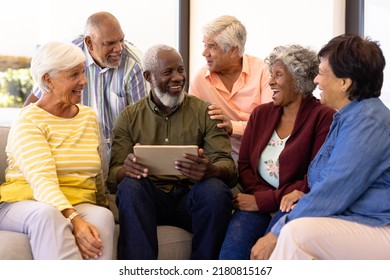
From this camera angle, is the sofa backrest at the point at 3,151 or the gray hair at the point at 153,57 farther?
the gray hair at the point at 153,57

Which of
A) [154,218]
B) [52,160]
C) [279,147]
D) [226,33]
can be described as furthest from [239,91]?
[52,160]

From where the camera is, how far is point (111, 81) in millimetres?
3633

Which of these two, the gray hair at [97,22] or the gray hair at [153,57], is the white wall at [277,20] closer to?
the gray hair at [97,22]

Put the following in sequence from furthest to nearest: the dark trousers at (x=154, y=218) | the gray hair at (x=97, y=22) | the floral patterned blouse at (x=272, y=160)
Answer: the gray hair at (x=97, y=22) → the floral patterned blouse at (x=272, y=160) → the dark trousers at (x=154, y=218)

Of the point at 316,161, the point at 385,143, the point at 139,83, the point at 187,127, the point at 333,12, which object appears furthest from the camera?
the point at 333,12

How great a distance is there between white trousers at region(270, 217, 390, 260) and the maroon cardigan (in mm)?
510

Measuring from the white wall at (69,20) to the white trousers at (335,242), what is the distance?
3.06 meters

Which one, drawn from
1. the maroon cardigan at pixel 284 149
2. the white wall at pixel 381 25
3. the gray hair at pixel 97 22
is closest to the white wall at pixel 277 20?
the white wall at pixel 381 25

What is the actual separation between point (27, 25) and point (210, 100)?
2010mm

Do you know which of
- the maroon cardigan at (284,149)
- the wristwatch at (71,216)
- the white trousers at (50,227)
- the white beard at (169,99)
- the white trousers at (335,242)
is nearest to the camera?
the white trousers at (335,242)

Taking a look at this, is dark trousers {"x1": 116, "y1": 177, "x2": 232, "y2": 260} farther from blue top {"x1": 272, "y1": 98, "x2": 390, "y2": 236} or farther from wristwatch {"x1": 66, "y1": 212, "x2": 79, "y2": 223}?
blue top {"x1": 272, "y1": 98, "x2": 390, "y2": 236}

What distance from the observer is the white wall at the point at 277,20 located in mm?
4949

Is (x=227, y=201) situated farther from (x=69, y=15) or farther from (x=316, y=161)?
(x=69, y=15)

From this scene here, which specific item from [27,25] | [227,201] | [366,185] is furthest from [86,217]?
[27,25]
